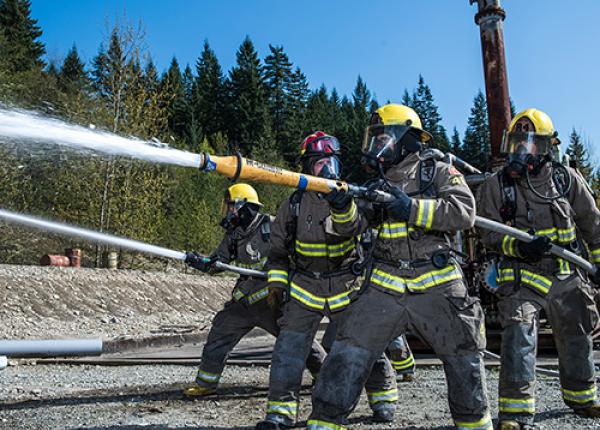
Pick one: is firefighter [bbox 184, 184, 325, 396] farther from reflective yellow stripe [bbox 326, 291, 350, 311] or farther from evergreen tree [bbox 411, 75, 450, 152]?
evergreen tree [bbox 411, 75, 450, 152]

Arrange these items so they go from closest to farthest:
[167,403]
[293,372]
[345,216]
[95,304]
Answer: [345,216] < [293,372] < [167,403] < [95,304]

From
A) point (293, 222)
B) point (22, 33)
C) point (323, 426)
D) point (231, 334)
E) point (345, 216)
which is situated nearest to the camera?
point (323, 426)

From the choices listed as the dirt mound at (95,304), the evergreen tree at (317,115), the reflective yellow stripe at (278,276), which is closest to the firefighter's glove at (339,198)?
the reflective yellow stripe at (278,276)

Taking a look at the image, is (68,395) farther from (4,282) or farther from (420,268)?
(4,282)

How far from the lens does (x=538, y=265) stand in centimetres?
455

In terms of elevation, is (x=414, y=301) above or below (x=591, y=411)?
above

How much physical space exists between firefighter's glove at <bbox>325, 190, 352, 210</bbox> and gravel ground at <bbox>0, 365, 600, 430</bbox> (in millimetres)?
1802

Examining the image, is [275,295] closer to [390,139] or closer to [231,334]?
[231,334]

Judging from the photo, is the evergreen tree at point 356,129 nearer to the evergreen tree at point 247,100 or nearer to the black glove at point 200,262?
the evergreen tree at point 247,100

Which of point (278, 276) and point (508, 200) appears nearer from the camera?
point (508, 200)

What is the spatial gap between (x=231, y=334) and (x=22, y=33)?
53768 millimetres

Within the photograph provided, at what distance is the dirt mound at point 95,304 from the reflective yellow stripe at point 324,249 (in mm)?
7896

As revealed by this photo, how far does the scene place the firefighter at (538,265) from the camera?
4188mm

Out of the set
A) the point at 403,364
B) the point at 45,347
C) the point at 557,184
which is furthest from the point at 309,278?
the point at 45,347
